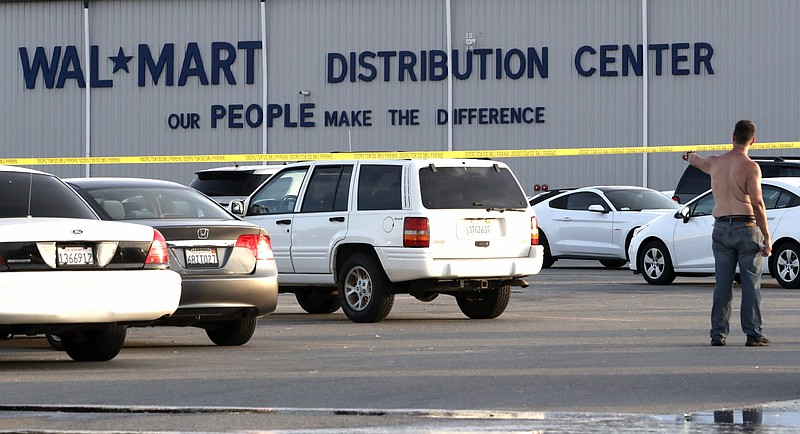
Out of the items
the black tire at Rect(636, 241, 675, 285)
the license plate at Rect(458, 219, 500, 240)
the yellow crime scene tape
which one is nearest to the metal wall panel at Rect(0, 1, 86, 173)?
the yellow crime scene tape

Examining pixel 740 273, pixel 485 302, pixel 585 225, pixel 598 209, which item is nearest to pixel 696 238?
pixel 598 209

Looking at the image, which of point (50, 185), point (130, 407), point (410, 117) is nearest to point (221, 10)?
point (410, 117)

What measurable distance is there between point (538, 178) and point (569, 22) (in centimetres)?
403

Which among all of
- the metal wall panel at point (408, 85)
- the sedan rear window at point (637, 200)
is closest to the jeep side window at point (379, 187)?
the sedan rear window at point (637, 200)

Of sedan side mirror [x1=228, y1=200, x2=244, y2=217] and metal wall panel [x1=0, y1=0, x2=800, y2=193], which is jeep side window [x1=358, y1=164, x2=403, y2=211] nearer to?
sedan side mirror [x1=228, y1=200, x2=244, y2=217]

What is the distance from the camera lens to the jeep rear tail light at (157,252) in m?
11.8

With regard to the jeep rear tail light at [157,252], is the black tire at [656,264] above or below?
below

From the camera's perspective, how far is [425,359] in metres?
12.2

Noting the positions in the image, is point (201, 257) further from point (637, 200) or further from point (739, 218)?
point (637, 200)

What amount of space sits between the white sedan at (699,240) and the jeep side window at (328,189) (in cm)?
684

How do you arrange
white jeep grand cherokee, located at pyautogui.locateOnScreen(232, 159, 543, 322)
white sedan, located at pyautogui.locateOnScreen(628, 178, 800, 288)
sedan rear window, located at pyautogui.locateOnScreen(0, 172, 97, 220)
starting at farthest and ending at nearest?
1. white sedan, located at pyautogui.locateOnScreen(628, 178, 800, 288)
2. white jeep grand cherokee, located at pyautogui.locateOnScreen(232, 159, 543, 322)
3. sedan rear window, located at pyautogui.locateOnScreen(0, 172, 97, 220)

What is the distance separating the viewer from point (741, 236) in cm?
1311

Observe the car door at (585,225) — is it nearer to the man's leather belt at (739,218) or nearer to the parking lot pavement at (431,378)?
the parking lot pavement at (431,378)

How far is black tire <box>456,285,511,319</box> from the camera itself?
16844 millimetres
